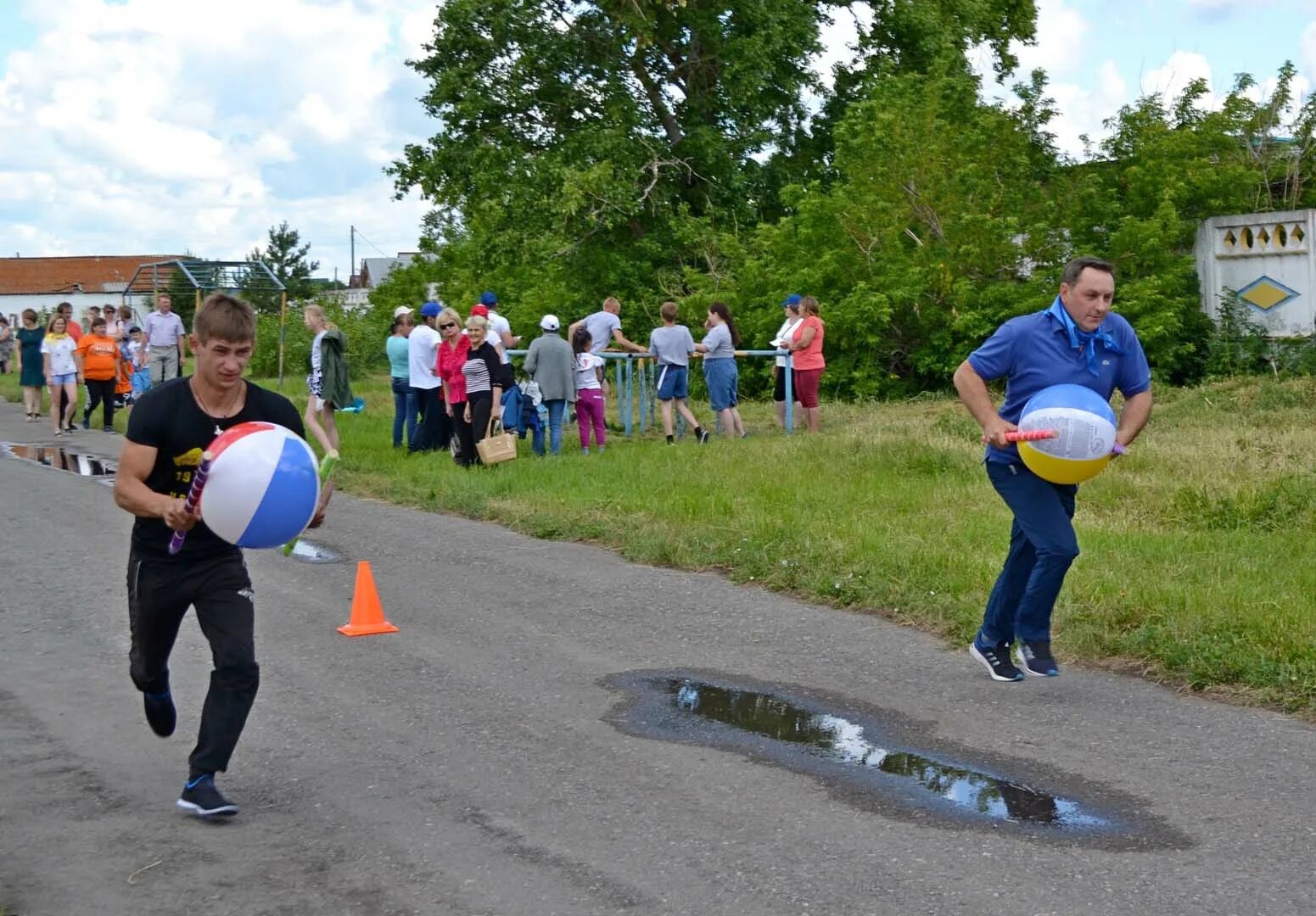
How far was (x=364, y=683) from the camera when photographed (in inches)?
294

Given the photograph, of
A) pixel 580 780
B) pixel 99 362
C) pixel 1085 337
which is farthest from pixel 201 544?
pixel 99 362

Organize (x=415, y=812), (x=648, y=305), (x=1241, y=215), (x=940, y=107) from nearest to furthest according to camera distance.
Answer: (x=415, y=812), (x=1241, y=215), (x=940, y=107), (x=648, y=305)

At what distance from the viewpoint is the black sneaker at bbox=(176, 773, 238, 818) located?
5.44m

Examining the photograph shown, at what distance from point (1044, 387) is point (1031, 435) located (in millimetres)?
408

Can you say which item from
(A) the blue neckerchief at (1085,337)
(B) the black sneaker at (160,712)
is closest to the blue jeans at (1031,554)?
(A) the blue neckerchief at (1085,337)

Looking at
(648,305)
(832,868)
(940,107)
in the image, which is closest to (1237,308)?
(940,107)

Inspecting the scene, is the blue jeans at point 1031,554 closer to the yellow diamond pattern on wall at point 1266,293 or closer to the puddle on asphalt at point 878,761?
the puddle on asphalt at point 878,761

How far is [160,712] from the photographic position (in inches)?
234

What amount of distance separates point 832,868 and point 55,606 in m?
6.34

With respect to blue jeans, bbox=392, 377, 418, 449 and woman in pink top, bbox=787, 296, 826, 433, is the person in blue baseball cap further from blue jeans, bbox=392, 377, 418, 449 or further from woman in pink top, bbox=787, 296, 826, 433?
blue jeans, bbox=392, 377, 418, 449

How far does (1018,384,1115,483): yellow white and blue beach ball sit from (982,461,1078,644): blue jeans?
0.16 meters

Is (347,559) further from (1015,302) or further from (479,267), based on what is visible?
(479,267)

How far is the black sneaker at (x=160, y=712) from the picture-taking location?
19.4 feet

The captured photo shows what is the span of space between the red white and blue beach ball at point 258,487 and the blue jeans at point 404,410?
1287cm
